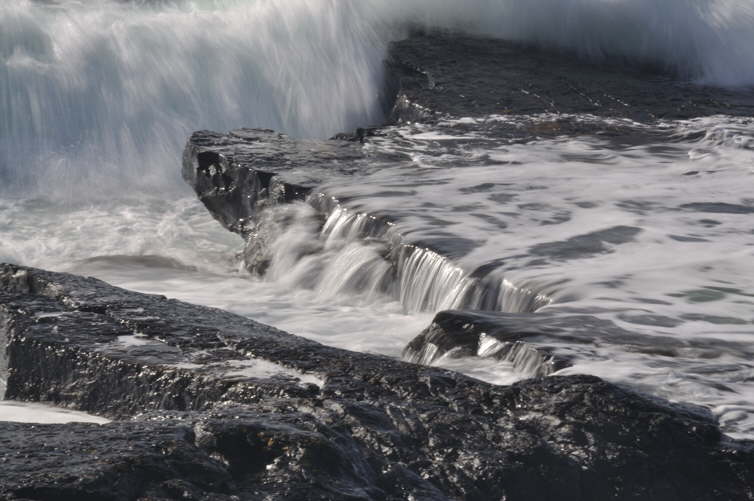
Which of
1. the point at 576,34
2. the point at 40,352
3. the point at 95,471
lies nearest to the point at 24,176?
the point at 576,34

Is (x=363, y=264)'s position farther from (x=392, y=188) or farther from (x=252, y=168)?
(x=252, y=168)

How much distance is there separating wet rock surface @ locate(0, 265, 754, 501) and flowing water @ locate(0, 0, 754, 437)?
0.96ft

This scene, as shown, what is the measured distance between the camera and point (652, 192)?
19.8ft

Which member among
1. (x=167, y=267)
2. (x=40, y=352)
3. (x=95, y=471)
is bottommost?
(x=167, y=267)

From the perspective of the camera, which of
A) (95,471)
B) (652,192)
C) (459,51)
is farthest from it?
(459,51)

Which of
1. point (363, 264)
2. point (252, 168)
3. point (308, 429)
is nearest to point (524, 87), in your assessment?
point (252, 168)

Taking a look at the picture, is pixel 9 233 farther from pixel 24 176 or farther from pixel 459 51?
pixel 459 51

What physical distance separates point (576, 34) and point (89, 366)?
22.3 ft

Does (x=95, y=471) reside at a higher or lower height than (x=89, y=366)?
higher

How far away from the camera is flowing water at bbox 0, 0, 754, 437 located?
4.45m

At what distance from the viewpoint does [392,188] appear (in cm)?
616

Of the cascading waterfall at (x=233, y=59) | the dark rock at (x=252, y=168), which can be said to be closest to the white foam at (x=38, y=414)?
the dark rock at (x=252, y=168)

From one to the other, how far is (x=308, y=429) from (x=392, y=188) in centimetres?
368

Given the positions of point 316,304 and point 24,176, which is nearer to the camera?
point 316,304
